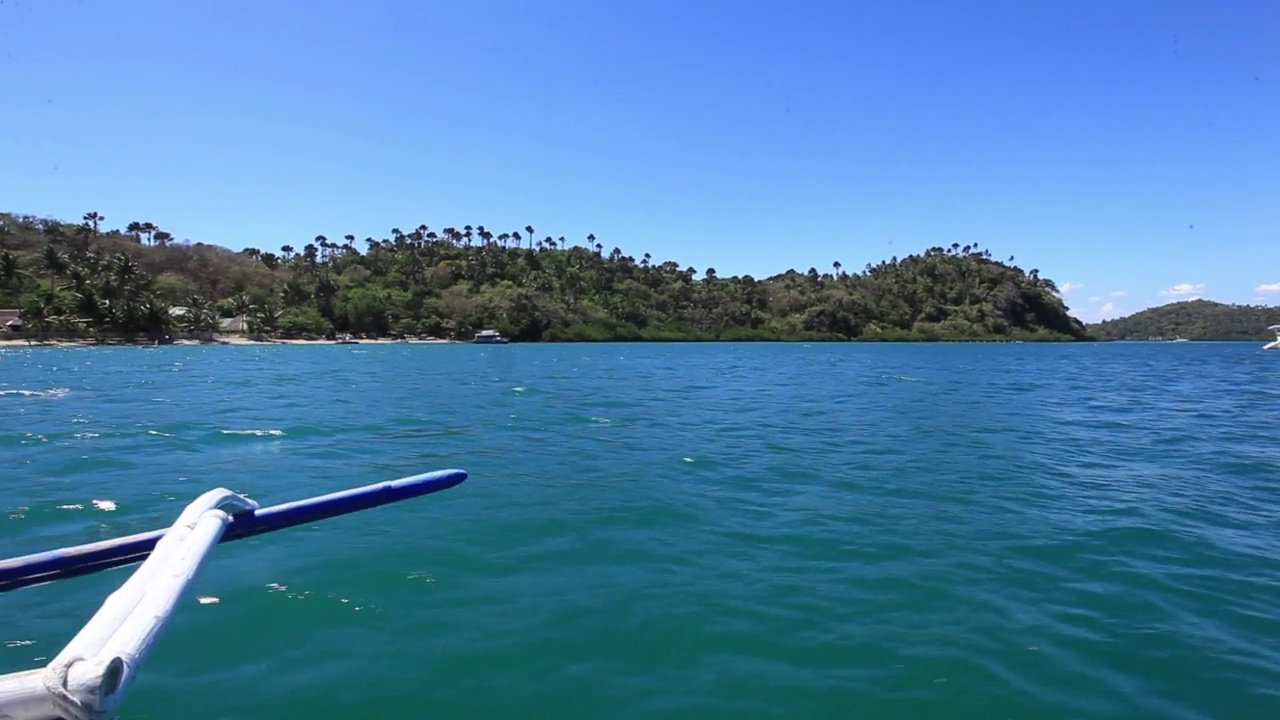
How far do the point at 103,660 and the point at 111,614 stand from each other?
0.41 m

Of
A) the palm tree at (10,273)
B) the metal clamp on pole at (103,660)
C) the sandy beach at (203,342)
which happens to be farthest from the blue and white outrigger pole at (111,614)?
the palm tree at (10,273)

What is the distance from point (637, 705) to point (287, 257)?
213986 mm

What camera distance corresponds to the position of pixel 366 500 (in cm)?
617

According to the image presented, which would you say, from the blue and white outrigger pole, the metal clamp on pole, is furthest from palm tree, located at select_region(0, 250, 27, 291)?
the metal clamp on pole

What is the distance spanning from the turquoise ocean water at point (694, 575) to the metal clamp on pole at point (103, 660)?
382 cm


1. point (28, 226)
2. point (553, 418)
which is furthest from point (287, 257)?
point (553, 418)

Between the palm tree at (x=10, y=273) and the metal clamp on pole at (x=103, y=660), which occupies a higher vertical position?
the palm tree at (x=10, y=273)

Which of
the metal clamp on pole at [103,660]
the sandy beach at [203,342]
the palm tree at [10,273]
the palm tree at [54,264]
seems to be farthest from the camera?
the palm tree at [54,264]

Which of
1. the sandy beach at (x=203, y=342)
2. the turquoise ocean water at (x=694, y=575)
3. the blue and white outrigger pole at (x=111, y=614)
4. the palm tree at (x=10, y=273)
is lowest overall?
the sandy beach at (x=203, y=342)

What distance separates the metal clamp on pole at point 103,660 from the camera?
2.44 meters

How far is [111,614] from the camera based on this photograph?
286 cm

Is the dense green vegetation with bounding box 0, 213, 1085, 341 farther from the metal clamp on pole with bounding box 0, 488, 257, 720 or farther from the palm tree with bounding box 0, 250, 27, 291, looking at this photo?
the metal clamp on pole with bounding box 0, 488, 257, 720

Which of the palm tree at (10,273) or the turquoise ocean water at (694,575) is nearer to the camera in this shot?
the turquoise ocean water at (694,575)

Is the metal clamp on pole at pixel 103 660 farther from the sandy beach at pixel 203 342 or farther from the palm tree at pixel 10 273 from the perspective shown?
the palm tree at pixel 10 273
